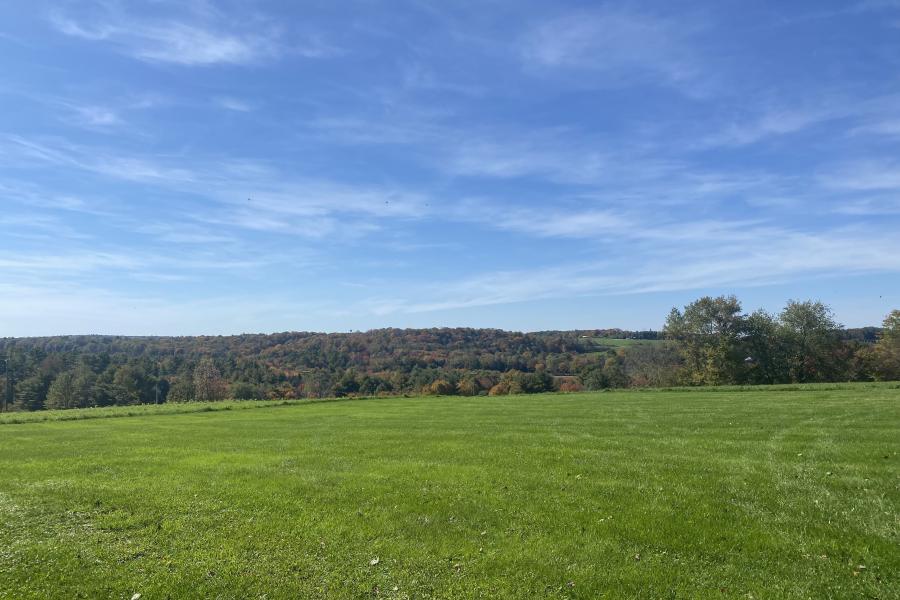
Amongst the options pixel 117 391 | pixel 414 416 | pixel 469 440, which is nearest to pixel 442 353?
pixel 117 391

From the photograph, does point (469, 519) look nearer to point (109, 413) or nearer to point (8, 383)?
point (109, 413)

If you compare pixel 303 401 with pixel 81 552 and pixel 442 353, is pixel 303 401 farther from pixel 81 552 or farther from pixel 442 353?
pixel 442 353

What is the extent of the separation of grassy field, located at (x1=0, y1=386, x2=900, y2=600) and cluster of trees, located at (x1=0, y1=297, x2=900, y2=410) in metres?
53.4

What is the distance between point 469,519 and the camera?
10.7m

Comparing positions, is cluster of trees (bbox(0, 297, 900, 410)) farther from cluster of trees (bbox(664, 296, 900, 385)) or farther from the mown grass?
the mown grass

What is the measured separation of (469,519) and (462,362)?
115914 mm

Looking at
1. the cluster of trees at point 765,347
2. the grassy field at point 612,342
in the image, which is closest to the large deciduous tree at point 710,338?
the cluster of trees at point 765,347

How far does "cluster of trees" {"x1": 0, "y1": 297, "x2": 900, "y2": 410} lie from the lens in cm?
7781

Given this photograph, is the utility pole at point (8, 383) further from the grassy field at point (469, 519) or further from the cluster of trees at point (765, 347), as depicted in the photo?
the cluster of trees at point (765, 347)

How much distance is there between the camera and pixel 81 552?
30.7 feet

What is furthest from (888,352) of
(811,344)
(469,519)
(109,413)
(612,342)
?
(109,413)

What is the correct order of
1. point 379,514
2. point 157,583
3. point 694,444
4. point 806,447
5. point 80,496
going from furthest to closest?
point 694,444, point 806,447, point 80,496, point 379,514, point 157,583

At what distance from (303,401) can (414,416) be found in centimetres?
2391

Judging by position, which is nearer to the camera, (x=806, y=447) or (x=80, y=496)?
(x=80, y=496)
